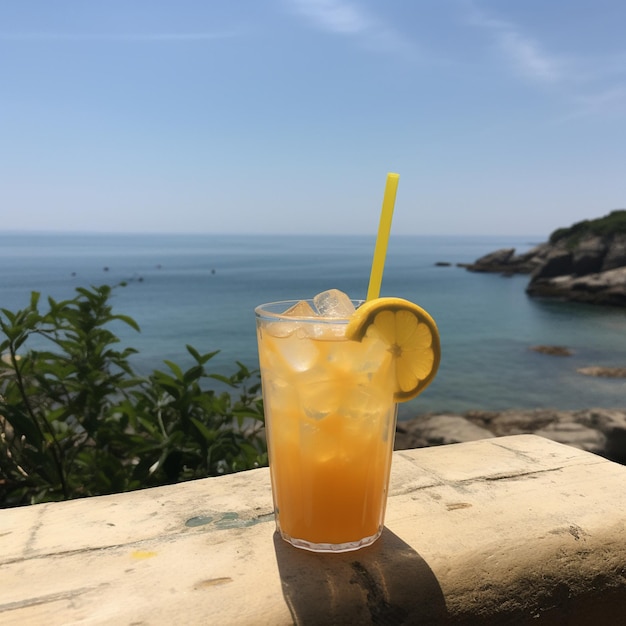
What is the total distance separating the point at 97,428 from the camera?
2.60 metres

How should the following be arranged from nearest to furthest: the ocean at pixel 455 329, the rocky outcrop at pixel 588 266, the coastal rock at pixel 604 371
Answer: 1. the ocean at pixel 455 329
2. the coastal rock at pixel 604 371
3. the rocky outcrop at pixel 588 266

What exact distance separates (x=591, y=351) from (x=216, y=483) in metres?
20.8

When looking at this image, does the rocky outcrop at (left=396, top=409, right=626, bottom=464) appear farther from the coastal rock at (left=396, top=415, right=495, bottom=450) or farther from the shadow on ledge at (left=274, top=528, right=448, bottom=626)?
the shadow on ledge at (left=274, top=528, right=448, bottom=626)

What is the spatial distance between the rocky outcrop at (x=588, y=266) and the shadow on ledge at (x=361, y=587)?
34.2 meters

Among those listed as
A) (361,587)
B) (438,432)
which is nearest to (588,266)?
(438,432)

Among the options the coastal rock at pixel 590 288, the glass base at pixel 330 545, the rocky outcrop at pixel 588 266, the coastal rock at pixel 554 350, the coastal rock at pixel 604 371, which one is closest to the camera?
the glass base at pixel 330 545

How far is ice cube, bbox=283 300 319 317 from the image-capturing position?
4.64ft

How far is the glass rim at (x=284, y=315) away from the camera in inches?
49.6

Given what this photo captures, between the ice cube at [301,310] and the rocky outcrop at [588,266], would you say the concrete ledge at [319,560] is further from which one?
the rocky outcrop at [588,266]

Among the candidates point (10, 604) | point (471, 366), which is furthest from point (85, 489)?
point (471, 366)

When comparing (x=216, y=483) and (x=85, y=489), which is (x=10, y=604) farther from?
(x=85, y=489)

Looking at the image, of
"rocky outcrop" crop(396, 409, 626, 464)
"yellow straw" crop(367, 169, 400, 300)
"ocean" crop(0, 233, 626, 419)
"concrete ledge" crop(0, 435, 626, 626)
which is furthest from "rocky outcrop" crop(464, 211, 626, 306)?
"yellow straw" crop(367, 169, 400, 300)

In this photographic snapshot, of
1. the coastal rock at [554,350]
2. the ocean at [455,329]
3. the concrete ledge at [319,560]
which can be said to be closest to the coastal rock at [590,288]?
the ocean at [455,329]

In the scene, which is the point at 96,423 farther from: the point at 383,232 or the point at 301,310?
the point at 383,232
